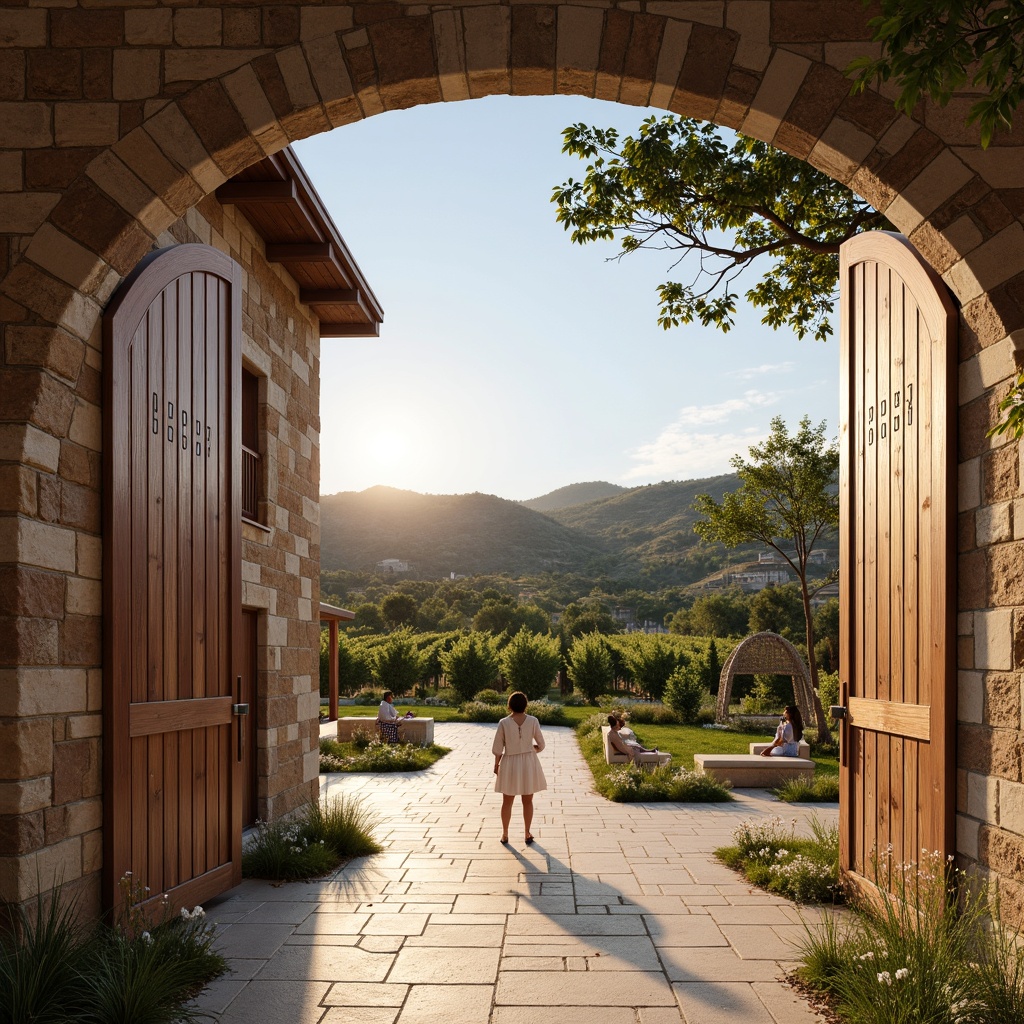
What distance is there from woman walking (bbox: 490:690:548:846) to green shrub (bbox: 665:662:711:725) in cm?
1445

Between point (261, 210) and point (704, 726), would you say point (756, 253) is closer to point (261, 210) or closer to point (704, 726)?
point (261, 210)

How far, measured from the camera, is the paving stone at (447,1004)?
4.43 m

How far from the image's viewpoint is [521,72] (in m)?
5.05

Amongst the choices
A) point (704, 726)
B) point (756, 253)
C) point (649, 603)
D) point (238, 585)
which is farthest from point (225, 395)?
point (649, 603)

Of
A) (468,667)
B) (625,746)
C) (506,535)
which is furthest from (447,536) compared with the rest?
(625,746)

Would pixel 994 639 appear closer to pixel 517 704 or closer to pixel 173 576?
pixel 173 576

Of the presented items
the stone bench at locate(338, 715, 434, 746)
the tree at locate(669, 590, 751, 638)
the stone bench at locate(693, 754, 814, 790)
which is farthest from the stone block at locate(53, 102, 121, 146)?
the tree at locate(669, 590, 751, 638)

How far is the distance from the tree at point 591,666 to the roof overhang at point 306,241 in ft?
60.3

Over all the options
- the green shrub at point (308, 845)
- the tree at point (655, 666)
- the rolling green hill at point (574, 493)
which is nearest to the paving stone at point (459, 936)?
the green shrub at point (308, 845)

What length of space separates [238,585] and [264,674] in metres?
2.22

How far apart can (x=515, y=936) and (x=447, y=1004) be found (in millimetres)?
1227

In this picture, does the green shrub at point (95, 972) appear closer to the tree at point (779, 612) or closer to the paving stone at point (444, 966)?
the paving stone at point (444, 966)

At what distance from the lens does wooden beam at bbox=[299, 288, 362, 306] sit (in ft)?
34.1

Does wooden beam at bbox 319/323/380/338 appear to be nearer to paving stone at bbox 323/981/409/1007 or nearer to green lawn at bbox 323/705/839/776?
green lawn at bbox 323/705/839/776
